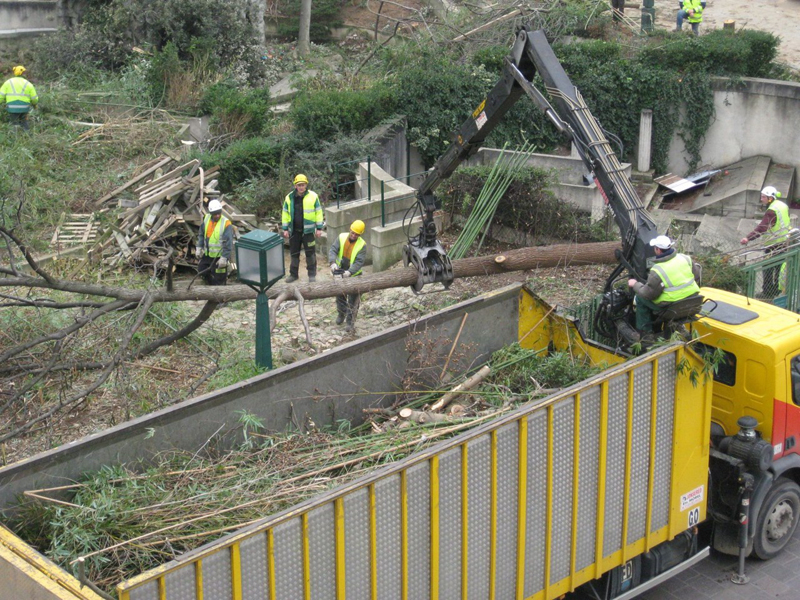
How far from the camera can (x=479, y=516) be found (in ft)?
18.4

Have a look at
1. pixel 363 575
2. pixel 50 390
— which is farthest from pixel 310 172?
pixel 363 575

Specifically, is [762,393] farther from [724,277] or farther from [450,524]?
[724,277]

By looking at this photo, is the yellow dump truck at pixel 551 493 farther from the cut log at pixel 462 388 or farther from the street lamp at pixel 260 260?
the street lamp at pixel 260 260

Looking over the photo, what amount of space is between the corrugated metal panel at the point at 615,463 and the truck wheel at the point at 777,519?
167 centimetres

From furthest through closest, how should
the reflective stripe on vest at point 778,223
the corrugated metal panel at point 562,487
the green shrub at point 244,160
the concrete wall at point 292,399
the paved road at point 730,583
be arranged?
the green shrub at point 244,160, the reflective stripe on vest at point 778,223, the paved road at point 730,583, the corrugated metal panel at point 562,487, the concrete wall at point 292,399

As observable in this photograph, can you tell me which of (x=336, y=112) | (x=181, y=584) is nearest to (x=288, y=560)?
(x=181, y=584)

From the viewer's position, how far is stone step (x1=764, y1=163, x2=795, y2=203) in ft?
56.2

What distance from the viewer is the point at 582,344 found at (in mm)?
7496

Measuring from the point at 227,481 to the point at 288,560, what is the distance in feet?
3.50

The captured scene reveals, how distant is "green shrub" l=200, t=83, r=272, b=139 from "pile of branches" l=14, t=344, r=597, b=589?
1085 cm

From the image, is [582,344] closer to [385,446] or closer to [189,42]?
[385,446]

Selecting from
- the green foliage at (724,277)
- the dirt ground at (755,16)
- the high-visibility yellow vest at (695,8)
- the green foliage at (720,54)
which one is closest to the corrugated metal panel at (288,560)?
the green foliage at (724,277)

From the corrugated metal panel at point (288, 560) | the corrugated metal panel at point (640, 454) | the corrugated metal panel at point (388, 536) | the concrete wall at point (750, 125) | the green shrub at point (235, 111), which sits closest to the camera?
the corrugated metal panel at point (288, 560)

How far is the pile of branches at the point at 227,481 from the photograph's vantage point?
198 inches
